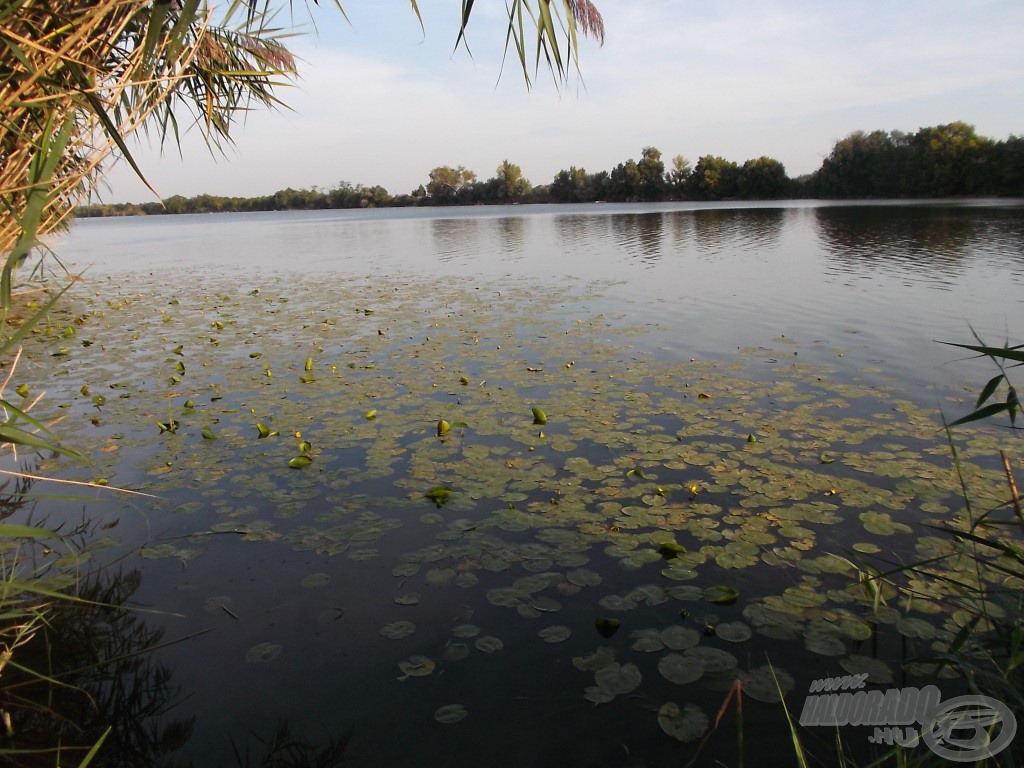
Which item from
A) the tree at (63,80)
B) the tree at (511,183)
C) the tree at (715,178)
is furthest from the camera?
the tree at (511,183)

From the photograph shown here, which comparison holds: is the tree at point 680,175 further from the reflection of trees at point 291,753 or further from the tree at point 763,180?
the reflection of trees at point 291,753

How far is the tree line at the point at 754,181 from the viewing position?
167 ft

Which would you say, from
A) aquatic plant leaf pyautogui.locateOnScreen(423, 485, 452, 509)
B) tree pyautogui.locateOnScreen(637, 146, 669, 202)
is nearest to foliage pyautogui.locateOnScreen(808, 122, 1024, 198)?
tree pyautogui.locateOnScreen(637, 146, 669, 202)

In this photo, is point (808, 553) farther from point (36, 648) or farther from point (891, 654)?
point (36, 648)

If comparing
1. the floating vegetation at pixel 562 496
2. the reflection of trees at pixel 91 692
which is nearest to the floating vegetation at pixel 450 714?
the floating vegetation at pixel 562 496

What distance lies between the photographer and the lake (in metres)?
2.41

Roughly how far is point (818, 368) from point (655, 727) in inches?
207

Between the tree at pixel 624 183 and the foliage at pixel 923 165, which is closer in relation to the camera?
the foliage at pixel 923 165

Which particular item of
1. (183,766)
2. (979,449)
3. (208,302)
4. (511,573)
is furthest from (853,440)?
(208,302)

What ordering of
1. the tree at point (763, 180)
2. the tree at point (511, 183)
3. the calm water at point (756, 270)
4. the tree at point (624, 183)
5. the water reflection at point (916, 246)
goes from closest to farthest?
1. the calm water at point (756, 270)
2. the water reflection at point (916, 246)
3. the tree at point (763, 180)
4. the tree at point (624, 183)
5. the tree at point (511, 183)

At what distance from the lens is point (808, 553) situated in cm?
323

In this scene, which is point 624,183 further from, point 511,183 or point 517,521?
point 517,521

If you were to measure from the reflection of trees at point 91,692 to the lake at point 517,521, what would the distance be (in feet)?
0.08

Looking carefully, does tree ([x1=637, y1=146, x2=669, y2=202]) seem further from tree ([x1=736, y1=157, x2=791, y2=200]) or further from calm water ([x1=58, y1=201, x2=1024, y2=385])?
calm water ([x1=58, y1=201, x2=1024, y2=385])
